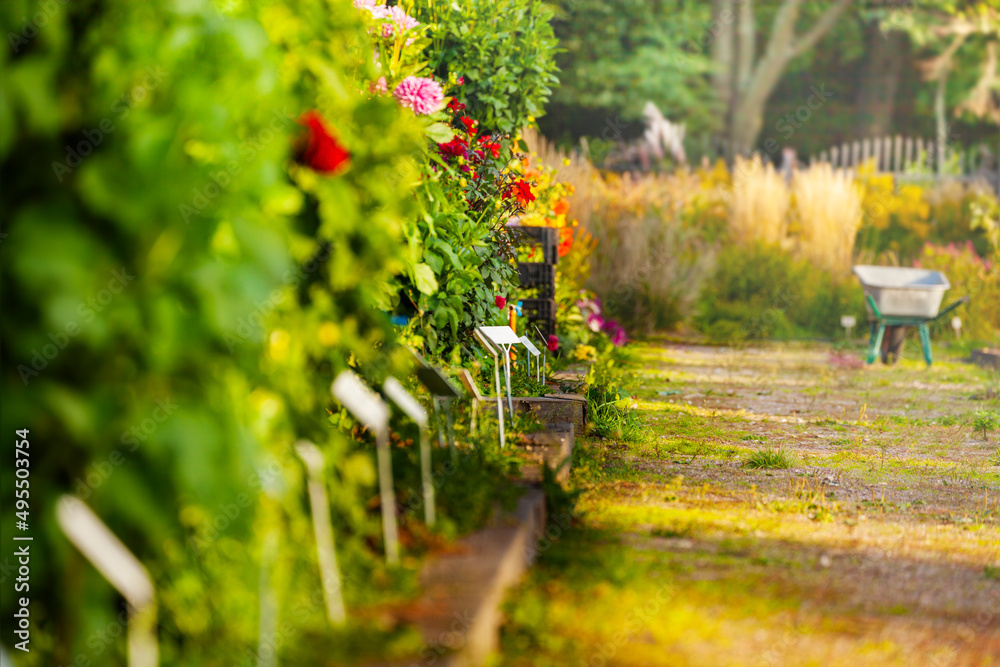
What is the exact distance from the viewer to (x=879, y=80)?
74.7ft

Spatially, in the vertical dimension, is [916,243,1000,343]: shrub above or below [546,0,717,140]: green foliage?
below

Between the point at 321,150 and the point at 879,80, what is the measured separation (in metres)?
22.8

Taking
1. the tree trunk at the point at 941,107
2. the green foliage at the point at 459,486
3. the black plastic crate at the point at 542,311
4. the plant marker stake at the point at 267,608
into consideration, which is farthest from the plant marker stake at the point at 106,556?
the tree trunk at the point at 941,107

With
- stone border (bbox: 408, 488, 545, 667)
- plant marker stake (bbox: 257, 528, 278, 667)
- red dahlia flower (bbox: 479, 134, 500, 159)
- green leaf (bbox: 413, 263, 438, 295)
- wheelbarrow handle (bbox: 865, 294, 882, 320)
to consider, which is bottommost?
wheelbarrow handle (bbox: 865, 294, 882, 320)

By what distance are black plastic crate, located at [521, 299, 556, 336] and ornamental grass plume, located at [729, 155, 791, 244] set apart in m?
5.07

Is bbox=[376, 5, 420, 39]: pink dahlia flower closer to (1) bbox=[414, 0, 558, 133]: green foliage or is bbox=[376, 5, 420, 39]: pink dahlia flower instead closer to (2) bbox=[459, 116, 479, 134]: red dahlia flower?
(2) bbox=[459, 116, 479, 134]: red dahlia flower

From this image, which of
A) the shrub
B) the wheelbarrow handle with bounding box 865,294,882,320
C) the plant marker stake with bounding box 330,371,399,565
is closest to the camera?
the plant marker stake with bounding box 330,371,399,565

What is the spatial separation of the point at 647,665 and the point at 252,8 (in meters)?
1.69

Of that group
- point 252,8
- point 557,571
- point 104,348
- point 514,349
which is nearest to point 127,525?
point 104,348

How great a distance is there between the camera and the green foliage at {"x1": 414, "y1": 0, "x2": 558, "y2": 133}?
5.59 metres

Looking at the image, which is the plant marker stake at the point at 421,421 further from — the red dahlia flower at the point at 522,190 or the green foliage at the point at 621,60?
the green foliage at the point at 621,60


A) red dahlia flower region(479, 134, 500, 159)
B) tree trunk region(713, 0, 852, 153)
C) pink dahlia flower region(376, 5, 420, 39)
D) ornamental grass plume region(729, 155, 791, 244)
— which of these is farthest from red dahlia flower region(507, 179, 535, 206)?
tree trunk region(713, 0, 852, 153)

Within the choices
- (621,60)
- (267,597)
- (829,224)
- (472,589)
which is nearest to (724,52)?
(621,60)

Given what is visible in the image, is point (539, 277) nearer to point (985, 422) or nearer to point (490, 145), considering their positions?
point (490, 145)
